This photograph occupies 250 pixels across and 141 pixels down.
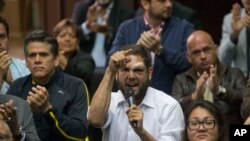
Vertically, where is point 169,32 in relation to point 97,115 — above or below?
above

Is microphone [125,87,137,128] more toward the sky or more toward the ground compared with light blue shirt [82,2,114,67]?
more toward the ground

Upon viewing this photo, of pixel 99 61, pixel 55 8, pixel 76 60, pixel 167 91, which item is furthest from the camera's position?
pixel 55 8

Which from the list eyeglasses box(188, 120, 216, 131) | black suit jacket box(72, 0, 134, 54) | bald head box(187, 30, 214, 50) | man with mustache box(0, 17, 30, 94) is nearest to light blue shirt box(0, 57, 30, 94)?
man with mustache box(0, 17, 30, 94)

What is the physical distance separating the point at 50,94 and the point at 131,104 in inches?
26.2

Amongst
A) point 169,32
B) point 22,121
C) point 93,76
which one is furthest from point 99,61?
point 22,121

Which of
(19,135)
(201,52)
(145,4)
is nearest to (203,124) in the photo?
(201,52)

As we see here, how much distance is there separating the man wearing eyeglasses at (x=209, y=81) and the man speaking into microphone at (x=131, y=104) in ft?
1.53

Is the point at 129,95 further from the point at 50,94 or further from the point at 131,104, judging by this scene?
the point at 50,94

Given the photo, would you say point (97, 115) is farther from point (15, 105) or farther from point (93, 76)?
point (93, 76)

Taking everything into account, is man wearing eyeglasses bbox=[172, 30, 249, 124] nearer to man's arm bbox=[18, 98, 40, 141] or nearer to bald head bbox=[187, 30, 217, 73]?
bald head bbox=[187, 30, 217, 73]

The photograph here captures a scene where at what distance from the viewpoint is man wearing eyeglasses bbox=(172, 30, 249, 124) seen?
6.59 metres

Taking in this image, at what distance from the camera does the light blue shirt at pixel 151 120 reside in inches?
239

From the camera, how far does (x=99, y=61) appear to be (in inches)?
332

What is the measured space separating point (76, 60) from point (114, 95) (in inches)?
58.7
